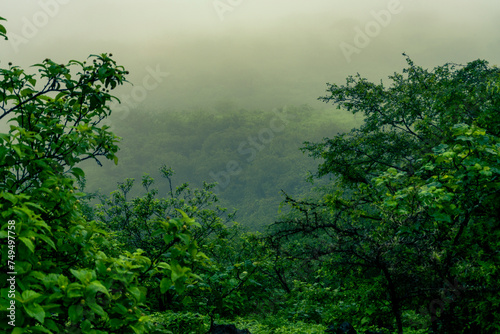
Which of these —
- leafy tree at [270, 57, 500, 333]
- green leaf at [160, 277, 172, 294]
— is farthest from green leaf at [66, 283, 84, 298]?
leafy tree at [270, 57, 500, 333]

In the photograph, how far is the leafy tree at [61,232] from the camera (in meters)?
2.35

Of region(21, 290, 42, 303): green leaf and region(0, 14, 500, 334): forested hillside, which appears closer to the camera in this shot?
region(21, 290, 42, 303): green leaf

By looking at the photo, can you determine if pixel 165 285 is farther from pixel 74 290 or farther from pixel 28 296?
pixel 28 296

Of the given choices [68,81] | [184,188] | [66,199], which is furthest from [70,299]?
[184,188]

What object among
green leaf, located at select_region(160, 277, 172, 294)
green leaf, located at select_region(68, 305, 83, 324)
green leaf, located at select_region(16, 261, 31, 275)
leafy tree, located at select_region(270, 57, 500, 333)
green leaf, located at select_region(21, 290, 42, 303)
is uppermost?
leafy tree, located at select_region(270, 57, 500, 333)

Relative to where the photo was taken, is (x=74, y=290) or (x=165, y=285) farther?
(x=165, y=285)

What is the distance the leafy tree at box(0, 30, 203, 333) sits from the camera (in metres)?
2.35

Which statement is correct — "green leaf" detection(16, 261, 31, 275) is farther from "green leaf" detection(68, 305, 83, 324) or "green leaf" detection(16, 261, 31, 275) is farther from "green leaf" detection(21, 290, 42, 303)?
"green leaf" detection(68, 305, 83, 324)

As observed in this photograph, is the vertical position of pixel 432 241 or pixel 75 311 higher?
pixel 432 241

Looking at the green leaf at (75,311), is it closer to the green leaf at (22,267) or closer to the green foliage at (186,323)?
the green leaf at (22,267)

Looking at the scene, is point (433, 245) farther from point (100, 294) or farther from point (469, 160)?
point (100, 294)

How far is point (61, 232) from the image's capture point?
3.32 meters

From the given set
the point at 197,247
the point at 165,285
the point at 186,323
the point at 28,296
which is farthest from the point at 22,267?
the point at 186,323

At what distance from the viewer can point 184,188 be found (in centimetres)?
2217
